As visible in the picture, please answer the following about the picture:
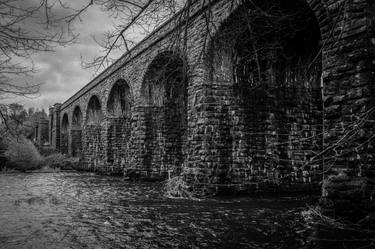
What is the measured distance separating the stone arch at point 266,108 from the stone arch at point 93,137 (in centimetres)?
1208

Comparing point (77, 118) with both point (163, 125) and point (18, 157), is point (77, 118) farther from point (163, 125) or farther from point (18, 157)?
point (163, 125)

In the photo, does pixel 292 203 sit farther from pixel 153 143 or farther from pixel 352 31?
pixel 153 143

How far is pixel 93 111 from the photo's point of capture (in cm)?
2461

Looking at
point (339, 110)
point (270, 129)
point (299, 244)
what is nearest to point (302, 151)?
point (270, 129)

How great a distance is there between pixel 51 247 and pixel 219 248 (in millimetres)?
2148

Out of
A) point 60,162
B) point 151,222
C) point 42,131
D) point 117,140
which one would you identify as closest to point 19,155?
point 60,162

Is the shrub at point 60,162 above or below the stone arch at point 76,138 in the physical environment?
below

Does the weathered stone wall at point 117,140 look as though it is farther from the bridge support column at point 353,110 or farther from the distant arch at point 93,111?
the bridge support column at point 353,110

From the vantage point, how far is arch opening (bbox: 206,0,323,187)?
9.27 m

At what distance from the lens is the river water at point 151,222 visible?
4.80 metres

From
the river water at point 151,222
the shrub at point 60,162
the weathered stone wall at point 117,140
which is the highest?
the weathered stone wall at point 117,140

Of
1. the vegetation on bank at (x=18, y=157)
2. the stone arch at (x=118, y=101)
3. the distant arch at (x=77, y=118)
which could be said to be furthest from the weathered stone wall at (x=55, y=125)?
the stone arch at (x=118, y=101)

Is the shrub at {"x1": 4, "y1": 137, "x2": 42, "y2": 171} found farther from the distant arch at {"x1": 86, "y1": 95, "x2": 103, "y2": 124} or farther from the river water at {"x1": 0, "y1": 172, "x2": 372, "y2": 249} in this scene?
the river water at {"x1": 0, "y1": 172, "x2": 372, "y2": 249}

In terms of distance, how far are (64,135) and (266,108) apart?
2909cm
